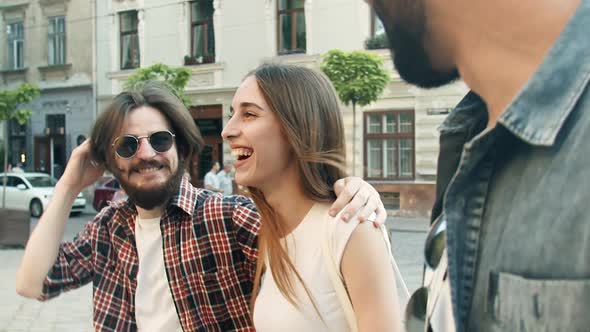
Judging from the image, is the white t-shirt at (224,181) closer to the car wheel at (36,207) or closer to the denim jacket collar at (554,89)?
the car wheel at (36,207)

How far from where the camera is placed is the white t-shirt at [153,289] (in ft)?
7.06

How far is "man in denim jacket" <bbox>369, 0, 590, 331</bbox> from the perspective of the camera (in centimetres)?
69

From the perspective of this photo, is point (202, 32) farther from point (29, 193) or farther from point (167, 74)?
Result: point (29, 193)

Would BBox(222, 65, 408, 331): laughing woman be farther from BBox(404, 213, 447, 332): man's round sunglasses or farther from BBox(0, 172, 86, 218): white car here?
BBox(0, 172, 86, 218): white car

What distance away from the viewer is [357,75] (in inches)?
592

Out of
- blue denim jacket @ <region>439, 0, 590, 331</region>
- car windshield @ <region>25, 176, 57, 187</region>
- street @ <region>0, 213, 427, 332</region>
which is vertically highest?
blue denim jacket @ <region>439, 0, 590, 331</region>

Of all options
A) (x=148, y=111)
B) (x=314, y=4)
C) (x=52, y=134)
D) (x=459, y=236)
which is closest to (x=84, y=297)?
(x=148, y=111)

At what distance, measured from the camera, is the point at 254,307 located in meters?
1.79

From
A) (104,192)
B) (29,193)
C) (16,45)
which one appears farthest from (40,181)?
(16,45)

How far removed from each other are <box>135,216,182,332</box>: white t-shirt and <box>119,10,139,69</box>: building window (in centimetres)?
2074

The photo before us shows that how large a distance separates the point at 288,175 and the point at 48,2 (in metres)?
24.7

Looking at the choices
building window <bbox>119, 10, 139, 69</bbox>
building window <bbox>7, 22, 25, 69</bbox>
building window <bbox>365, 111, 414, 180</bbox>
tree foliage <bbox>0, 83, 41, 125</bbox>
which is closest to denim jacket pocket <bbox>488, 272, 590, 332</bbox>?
building window <bbox>365, 111, 414, 180</bbox>

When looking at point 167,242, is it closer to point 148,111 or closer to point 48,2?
point 148,111

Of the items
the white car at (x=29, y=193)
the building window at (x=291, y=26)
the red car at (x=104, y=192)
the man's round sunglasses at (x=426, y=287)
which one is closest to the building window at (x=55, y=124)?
the white car at (x=29, y=193)
